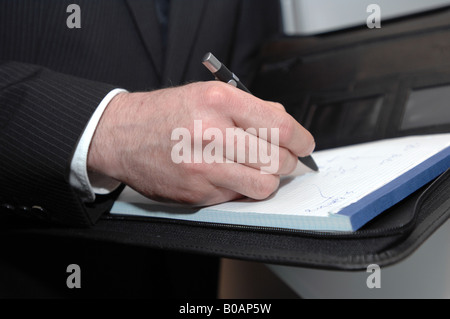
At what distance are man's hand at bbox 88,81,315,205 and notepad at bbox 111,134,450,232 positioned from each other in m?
0.02

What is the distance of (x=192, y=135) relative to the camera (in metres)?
0.37

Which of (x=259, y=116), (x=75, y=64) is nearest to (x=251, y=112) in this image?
(x=259, y=116)

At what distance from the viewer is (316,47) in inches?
28.9

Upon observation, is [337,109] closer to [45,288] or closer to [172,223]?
[172,223]

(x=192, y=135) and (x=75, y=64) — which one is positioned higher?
(x=75, y=64)

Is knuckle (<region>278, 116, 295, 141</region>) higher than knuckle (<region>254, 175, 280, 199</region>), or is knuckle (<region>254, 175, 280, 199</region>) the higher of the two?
knuckle (<region>278, 116, 295, 141</region>)

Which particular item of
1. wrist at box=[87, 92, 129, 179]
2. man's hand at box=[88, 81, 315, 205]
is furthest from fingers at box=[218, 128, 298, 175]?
wrist at box=[87, 92, 129, 179]

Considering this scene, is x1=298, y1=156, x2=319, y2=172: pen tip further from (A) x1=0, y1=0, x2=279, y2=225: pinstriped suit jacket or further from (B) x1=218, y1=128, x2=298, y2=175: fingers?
(A) x1=0, y1=0, x2=279, y2=225: pinstriped suit jacket

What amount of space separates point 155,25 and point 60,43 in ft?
0.47

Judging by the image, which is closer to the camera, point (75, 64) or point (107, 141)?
point (107, 141)

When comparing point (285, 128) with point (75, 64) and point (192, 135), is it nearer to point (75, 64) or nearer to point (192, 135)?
point (192, 135)

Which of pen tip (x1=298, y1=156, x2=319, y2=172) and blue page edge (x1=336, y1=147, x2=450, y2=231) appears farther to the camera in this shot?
pen tip (x1=298, y1=156, x2=319, y2=172)

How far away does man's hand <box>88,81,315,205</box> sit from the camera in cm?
37

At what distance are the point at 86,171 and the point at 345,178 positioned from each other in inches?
10.2
